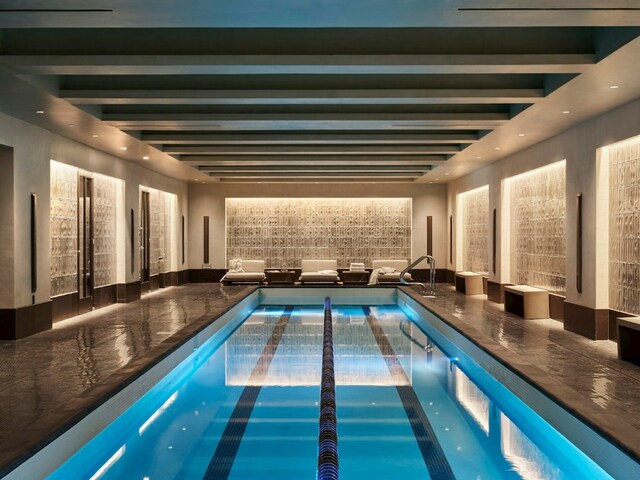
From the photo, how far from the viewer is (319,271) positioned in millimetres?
20062

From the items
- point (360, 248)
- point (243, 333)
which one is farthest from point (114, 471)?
point (360, 248)

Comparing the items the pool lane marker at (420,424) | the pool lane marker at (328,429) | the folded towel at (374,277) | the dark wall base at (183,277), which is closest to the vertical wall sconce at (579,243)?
the pool lane marker at (420,424)

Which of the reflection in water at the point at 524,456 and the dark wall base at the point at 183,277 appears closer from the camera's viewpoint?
the reflection in water at the point at 524,456

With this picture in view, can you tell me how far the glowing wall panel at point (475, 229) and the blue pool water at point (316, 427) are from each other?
8.06 metres

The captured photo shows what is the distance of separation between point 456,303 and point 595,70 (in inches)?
329

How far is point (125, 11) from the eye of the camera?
5.31m

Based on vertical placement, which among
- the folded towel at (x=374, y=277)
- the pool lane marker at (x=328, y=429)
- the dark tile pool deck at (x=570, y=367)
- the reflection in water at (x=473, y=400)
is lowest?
the reflection in water at (x=473, y=400)

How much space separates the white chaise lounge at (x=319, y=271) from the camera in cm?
1878

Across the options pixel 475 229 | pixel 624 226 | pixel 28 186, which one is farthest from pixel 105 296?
pixel 624 226

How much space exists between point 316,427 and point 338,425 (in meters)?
0.21

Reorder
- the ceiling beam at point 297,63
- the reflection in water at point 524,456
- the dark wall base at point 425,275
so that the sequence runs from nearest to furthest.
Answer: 1. the reflection in water at point 524,456
2. the ceiling beam at point 297,63
3. the dark wall base at point 425,275

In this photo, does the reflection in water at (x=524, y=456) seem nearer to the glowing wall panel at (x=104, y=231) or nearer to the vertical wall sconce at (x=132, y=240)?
the glowing wall panel at (x=104, y=231)

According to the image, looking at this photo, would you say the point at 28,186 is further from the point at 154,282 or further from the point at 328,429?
the point at 154,282

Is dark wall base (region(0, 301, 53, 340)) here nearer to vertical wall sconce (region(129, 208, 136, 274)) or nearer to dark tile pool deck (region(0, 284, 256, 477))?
dark tile pool deck (region(0, 284, 256, 477))
